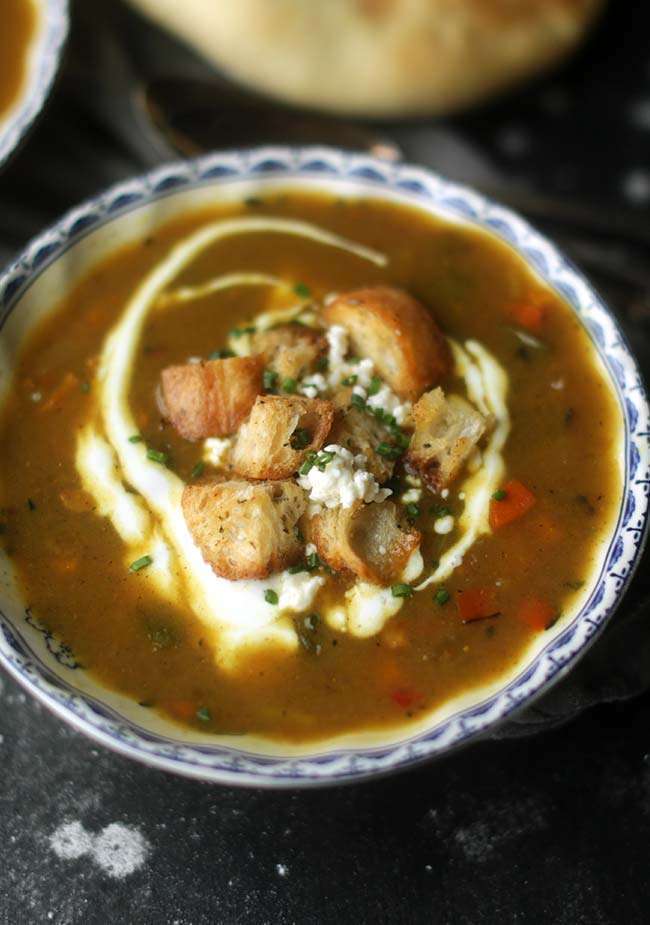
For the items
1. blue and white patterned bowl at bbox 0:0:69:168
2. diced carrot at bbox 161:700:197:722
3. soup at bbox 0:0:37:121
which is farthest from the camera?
soup at bbox 0:0:37:121

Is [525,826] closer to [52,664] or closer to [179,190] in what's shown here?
[52,664]

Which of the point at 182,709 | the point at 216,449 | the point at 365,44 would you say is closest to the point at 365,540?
the point at 216,449

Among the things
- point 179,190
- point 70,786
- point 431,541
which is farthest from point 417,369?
point 70,786

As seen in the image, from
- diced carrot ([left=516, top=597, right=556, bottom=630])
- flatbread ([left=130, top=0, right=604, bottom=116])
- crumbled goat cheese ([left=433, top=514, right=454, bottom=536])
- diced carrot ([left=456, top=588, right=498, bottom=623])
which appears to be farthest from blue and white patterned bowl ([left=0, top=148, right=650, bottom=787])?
flatbread ([left=130, top=0, right=604, bottom=116])

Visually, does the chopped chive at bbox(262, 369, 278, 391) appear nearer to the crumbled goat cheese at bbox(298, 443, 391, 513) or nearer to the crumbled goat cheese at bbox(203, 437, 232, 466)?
the crumbled goat cheese at bbox(203, 437, 232, 466)

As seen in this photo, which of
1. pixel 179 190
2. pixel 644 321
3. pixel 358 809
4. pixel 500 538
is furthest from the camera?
pixel 644 321

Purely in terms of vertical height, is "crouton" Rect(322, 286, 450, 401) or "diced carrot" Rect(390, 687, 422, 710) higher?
"crouton" Rect(322, 286, 450, 401)

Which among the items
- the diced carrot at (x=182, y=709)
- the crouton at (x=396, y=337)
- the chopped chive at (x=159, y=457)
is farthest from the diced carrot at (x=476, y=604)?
the chopped chive at (x=159, y=457)
